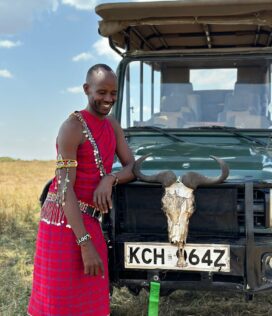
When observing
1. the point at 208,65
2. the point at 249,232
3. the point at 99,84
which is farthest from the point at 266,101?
the point at 99,84

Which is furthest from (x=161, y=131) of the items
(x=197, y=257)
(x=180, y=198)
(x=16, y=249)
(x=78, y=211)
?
(x=16, y=249)

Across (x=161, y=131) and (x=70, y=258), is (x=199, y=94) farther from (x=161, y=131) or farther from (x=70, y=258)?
(x=70, y=258)

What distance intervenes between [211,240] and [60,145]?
119 centimetres

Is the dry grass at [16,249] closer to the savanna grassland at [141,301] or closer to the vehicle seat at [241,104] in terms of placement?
the savanna grassland at [141,301]

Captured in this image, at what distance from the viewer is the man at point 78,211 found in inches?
114

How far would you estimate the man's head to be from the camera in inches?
118

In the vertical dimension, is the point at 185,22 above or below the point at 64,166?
above

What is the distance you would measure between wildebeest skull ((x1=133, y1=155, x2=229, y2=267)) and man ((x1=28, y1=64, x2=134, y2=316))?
36 centimetres

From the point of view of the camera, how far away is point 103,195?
2996 millimetres

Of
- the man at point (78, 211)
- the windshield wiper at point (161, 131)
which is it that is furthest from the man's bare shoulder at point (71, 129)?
the windshield wiper at point (161, 131)

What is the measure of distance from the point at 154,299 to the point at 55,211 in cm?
89

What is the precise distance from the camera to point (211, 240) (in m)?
3.42

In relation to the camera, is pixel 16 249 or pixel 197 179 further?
pixel 16 249

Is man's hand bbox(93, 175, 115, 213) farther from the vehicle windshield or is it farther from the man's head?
the vehicle windshield
